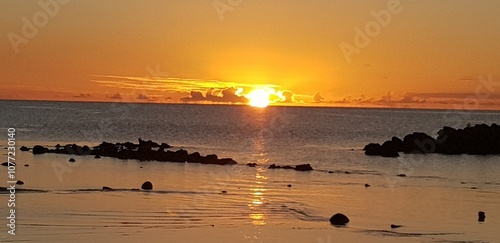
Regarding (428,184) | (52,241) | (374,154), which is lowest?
(52,241)

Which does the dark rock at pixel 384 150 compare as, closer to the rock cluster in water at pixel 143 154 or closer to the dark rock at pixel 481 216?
the rock cluster in water at pixel 143 154

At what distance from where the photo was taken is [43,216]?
27422mm

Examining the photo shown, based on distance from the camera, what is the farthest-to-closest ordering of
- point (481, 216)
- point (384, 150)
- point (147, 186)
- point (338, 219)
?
1. point (384, 150)
2. point (147, 186)
3. point (481, 216)
4. point (338, 219)

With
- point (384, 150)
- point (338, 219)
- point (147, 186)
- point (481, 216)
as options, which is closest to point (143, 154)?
point (147, 186)

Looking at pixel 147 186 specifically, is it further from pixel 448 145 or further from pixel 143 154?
pixel 448 145

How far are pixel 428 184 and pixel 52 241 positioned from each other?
26865 mm

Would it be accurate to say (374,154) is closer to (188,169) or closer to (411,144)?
(411,144)

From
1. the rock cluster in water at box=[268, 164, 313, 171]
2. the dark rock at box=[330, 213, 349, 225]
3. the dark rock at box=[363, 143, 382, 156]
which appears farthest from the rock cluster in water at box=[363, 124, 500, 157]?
the dark rock at box=[330, 213, 349, 225]

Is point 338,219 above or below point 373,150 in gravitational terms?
below

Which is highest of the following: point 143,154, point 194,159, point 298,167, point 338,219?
point 143,154

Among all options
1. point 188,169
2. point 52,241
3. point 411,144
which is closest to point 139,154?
point 188,169

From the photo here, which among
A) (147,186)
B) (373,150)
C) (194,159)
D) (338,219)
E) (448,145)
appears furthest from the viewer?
(448,145)

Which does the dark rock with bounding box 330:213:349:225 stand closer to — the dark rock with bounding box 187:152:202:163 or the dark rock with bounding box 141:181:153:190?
the dark rock with bounding box 141:181:153:190

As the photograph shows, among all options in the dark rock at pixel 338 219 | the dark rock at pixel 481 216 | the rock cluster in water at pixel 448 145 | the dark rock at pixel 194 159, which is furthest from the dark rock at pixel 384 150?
the dark rock at pixel 338 219
